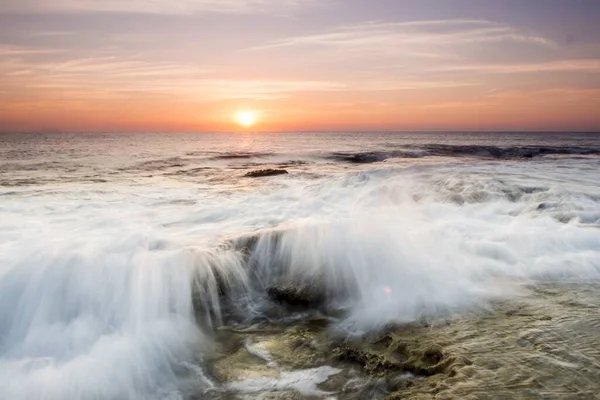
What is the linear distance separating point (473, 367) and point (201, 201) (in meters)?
9.25

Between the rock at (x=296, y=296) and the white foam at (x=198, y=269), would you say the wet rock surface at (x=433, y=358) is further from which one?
the rock at (x=296, y=296)

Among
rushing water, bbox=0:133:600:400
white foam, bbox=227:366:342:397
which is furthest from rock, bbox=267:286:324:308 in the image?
white foam, bbox=227:366:342:397

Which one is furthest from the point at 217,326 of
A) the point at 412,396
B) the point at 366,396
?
the point at 412,396

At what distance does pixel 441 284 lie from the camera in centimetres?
507

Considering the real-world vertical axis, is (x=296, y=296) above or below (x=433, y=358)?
below

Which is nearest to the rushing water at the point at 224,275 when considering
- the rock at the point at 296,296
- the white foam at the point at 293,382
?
the white foam at the point at 293,382

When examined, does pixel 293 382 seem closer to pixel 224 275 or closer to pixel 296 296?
pixel 296 296

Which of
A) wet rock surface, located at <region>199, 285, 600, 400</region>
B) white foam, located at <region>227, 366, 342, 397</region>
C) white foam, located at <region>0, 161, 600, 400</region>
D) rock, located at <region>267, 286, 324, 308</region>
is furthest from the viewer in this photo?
rock, located at <region>267, 286, 324, 308</region>

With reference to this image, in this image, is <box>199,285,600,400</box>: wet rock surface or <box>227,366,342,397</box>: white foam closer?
<box>199,285,600,400</box>: wet rock surface

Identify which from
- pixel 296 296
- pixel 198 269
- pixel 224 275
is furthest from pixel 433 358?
pixel 198 269

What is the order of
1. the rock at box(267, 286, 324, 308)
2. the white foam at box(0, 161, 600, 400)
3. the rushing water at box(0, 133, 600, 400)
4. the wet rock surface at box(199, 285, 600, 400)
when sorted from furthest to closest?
the rock at box(267, 286, 324, 308)
the white foam at box(0, 161, 600, 400)
the rushing water at box(0, 133, 600, 400)
the wet rock surface at box(199, 285, 600, 400)

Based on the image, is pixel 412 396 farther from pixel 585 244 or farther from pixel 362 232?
pixel 585 244

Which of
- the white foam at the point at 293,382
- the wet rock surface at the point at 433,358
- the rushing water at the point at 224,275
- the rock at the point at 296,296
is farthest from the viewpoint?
the rock at the point at 296,296

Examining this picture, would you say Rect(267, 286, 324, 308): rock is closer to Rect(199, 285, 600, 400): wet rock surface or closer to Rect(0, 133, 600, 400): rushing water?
Rect(0, 133, 600, 400): rushing water
